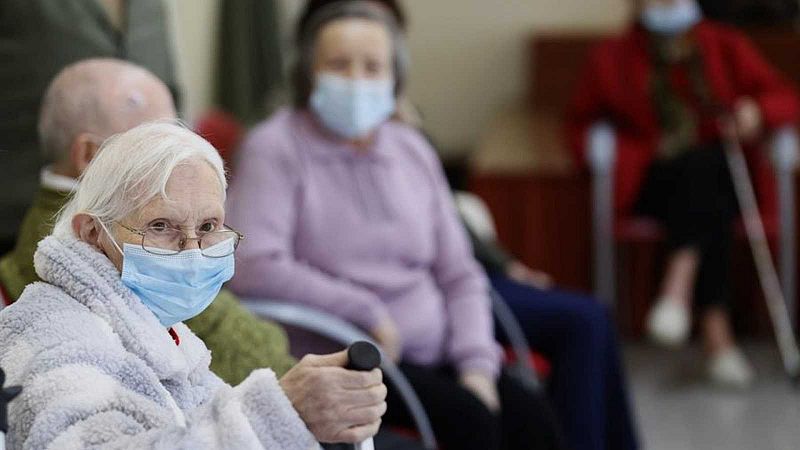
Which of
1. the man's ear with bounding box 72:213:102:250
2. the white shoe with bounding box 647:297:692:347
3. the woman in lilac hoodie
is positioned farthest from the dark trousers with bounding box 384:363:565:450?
the white shoe with bounding box 647:297:692:347

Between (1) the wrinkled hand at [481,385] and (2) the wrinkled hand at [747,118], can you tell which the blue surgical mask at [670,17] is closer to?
(2) the wrinkled hand at [747,118]

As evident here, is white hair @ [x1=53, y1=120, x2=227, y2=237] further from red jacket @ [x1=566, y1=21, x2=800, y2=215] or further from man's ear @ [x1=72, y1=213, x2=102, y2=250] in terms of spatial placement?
red jacket @ [x1=566, y1=21, x2=800, y2=215]

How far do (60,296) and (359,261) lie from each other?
50.8 inches

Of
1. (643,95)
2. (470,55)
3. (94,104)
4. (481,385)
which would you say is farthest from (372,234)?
(470,55)

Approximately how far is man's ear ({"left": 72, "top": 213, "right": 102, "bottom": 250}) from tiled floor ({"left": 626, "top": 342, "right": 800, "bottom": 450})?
271cm

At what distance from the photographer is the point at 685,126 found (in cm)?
442

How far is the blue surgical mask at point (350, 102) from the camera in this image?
2555 millimetres

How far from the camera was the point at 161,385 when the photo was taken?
1285 millimetres

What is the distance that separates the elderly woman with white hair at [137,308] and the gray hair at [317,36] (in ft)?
4.39

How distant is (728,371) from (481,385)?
74.2 inches

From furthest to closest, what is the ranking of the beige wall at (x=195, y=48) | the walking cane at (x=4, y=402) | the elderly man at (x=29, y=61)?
the beige wall at (x=195, y=48) < the elderly man at (x=29, y=61) < the walking cane at (x=4, y=402)

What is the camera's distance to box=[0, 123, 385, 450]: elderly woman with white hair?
4.02 feet

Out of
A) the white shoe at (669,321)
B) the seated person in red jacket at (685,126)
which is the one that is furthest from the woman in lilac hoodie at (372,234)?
the seated person in red jacket at (685,126)

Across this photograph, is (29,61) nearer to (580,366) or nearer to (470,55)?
(580,366)
